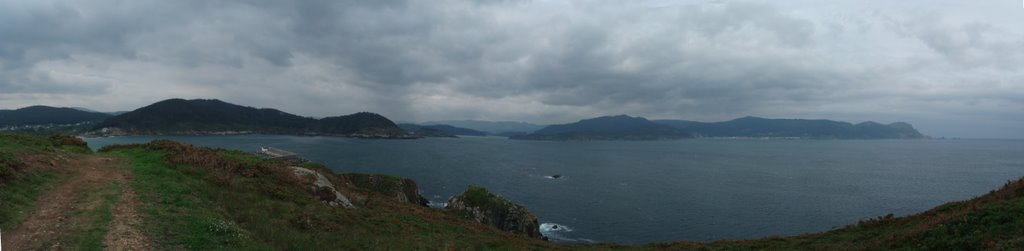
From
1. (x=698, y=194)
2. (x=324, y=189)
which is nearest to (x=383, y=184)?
(x=324, y=189)

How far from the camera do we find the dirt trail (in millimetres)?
13539

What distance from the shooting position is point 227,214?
19.0 meters

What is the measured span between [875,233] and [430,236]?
25.1m

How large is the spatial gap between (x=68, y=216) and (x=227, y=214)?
4743 mm

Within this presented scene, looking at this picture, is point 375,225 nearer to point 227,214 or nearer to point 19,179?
point 227,214

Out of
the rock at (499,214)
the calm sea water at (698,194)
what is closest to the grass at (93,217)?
the rock at (499,214)

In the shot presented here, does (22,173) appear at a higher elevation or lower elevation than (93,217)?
higher

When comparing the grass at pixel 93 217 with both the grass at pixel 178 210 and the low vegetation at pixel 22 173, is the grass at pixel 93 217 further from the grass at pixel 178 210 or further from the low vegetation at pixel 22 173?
the low vegetation at pixel 22 173

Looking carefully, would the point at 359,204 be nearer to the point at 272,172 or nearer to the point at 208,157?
the point at 272,172

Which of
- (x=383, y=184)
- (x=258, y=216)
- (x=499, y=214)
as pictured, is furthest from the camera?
(x=383, y=184)

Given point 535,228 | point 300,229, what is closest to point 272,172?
point 300,229

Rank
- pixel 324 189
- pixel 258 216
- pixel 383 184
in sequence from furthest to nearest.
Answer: pixel 383 184 < pixel 324 189 < pixel 258 216

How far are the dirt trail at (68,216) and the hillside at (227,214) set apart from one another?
0.03m

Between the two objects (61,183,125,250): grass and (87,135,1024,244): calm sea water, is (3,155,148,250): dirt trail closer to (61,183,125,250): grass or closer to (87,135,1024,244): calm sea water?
(61,183,125,250): grass
